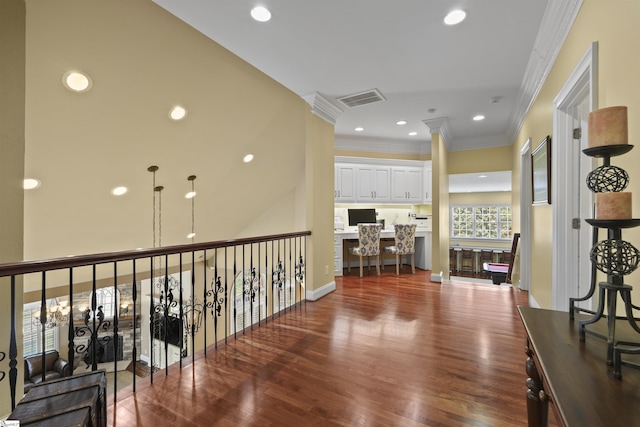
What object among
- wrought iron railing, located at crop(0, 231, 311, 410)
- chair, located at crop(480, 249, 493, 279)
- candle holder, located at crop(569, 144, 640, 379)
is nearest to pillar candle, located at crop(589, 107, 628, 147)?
candle holder, located at crop(569, 144, 640, 379)

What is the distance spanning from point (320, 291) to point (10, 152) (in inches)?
137

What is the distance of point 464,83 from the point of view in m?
3.60

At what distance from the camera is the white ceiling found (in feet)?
7.52

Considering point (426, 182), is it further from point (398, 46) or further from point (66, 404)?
point (66, 404)

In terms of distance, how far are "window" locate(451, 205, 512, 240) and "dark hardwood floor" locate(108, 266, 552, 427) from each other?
9.13m

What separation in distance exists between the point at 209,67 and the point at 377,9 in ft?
6.66

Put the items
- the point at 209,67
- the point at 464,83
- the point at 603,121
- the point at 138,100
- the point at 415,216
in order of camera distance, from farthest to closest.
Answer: the point at 415,216 < the point at 464,83 < the point at 209,67 < the point at 138,100 < the point at 603,121

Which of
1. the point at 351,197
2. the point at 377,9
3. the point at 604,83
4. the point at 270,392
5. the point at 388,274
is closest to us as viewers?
the point at 604,83

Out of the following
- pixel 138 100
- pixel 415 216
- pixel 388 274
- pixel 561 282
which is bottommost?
pixel 388 274

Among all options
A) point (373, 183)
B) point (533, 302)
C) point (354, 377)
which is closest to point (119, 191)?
point (354, 377)

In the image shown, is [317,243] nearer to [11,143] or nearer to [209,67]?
[209,67]

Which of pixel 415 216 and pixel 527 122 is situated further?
pixel 415 216

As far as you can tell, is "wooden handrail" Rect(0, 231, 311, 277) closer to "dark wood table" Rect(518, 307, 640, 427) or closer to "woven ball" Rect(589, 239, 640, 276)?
"dark wood table" Rect(518, 307, 640, 427)

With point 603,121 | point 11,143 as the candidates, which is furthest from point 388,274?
point 11,143
